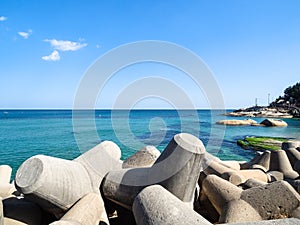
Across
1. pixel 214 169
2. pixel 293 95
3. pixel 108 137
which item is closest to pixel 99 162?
pixel 214 169

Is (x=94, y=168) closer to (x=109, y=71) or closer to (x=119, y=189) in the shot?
(x=119, y=189)

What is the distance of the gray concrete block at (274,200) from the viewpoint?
2.98 metres

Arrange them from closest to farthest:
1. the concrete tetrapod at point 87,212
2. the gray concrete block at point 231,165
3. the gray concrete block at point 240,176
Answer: the concrete tetrapod at point 87,212, the gray concrete block at point 240,176, the gray concrete block at point 231,165

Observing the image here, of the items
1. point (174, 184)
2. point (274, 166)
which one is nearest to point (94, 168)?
point (174, 184)

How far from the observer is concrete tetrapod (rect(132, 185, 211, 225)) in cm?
203

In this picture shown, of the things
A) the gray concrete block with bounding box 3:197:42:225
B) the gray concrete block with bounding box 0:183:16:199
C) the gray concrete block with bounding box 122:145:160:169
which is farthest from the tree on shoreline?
the gray concrete block with bounding box 3:197:42:225

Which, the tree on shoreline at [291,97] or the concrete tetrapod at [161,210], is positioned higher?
the tree on shoreline at [291,97]

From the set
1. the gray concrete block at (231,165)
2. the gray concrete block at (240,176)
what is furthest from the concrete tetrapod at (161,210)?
the gray concrete block at (231,165)

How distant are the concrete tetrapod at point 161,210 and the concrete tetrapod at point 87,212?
1.87ft

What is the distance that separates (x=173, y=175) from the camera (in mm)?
3027

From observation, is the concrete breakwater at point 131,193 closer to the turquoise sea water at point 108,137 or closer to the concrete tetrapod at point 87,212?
the concrete tetrapod at point 87,212

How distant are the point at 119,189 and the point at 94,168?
25.6 inches

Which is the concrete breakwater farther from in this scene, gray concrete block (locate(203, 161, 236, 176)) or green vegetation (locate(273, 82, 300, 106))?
green vegetation (locate(273, 82, 300, 106))

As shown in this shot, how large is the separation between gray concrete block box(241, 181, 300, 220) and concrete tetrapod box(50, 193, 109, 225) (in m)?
1.72
